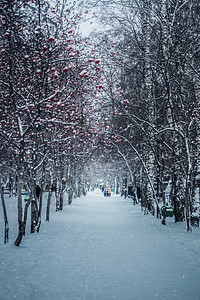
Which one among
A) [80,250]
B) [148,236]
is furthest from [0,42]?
[148,236]

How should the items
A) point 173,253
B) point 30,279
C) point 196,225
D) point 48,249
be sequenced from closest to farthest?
1. point 30,279
2. point 173,253
3. point 48,249
4. point 196,225

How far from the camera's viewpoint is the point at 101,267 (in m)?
5.20

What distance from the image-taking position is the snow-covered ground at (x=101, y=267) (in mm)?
3943

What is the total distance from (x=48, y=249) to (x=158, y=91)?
1318 centimetres

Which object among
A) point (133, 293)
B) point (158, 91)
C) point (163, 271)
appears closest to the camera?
point (133, 293)

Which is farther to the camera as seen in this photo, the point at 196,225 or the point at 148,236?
the point at 196,225

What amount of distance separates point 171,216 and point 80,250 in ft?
29.7

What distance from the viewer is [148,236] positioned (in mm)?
8555

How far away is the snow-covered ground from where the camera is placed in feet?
12.9

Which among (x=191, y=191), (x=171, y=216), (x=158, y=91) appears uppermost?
(x=158, y=91)

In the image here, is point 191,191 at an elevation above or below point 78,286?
above

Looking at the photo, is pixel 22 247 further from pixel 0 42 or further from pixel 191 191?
pixel 191 191

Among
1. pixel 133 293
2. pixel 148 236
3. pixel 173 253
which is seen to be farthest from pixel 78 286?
pixel 148 236

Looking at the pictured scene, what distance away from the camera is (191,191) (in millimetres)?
11320
